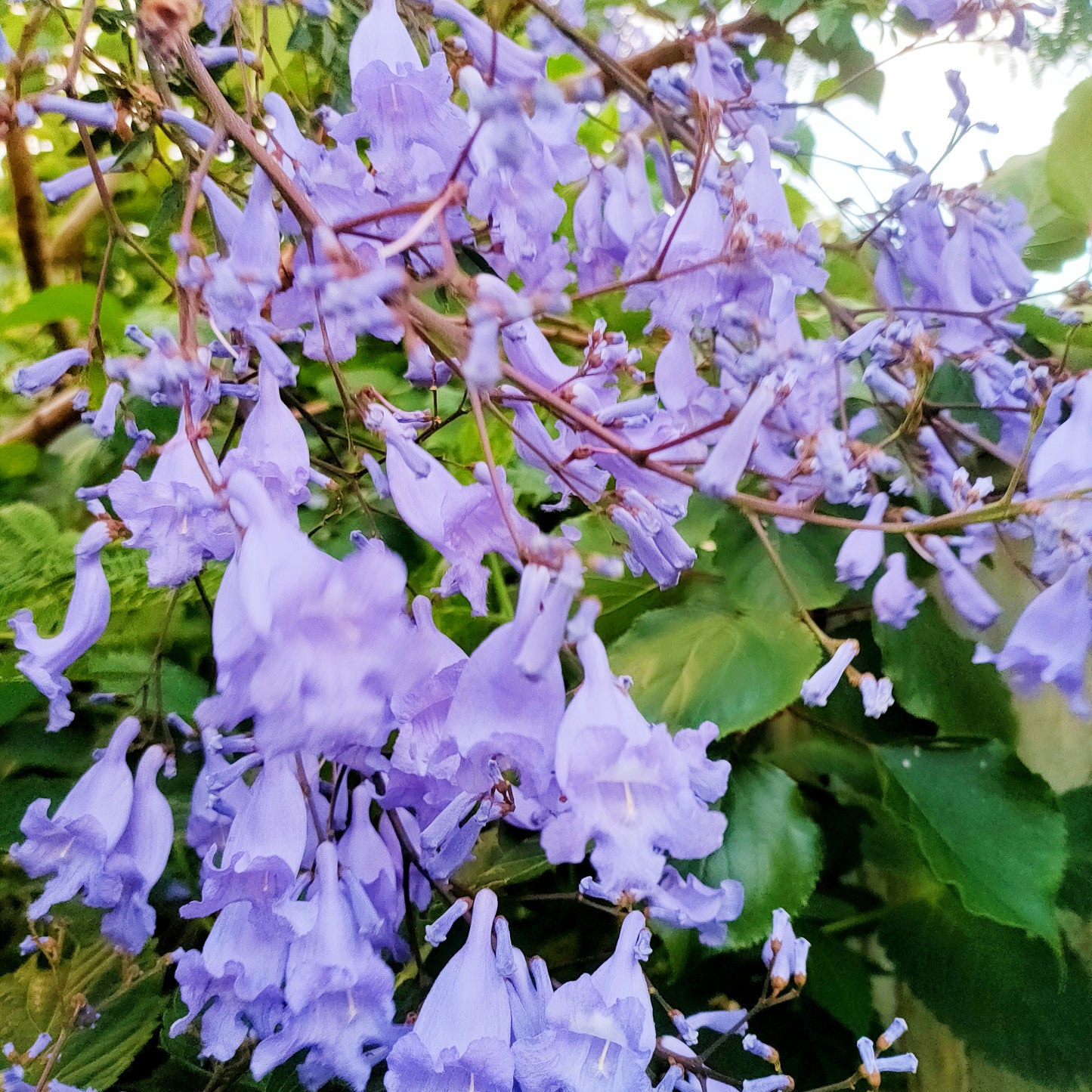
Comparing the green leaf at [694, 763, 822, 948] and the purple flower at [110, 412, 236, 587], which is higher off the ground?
the purple flower at [110, 412, 236, 587]

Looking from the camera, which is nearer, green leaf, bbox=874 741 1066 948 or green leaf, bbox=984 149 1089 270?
green leaf, bbox=874 741 1066 948

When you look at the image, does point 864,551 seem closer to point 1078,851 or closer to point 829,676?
point 829,676

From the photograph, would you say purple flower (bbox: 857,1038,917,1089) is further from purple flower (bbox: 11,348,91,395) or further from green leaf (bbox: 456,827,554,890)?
purple flower (bbox: 11,348,91,395)

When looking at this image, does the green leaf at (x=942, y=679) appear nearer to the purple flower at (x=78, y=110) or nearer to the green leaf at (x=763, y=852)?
the green leaf at (x=763, y=852)

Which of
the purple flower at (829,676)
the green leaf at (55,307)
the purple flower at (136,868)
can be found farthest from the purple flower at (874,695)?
the green leaf at (55,307)

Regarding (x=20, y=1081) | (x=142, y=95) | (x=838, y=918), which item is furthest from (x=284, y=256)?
(x=838, y=918)

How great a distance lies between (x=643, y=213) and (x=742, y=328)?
0.10 metres

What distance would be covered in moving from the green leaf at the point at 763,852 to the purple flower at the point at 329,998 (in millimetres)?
165

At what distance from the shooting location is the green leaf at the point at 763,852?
35 centimetres

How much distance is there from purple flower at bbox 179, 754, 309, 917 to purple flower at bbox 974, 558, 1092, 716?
0.24 m

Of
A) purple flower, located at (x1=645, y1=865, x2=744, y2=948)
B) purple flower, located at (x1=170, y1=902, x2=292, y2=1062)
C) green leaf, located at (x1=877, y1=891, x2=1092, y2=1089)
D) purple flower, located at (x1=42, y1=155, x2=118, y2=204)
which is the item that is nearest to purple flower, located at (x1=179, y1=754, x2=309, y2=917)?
purple flower, located at (x1=170, y1=902, x2=292, y2=1062)

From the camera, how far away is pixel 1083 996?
439 millimetres

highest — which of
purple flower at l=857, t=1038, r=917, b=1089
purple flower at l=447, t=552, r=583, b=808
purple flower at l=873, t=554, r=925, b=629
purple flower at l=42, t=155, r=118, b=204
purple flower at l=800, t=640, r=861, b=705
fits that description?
purple flower at l=42, t=155, r=118, b=204

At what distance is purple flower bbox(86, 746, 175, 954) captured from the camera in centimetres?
26
